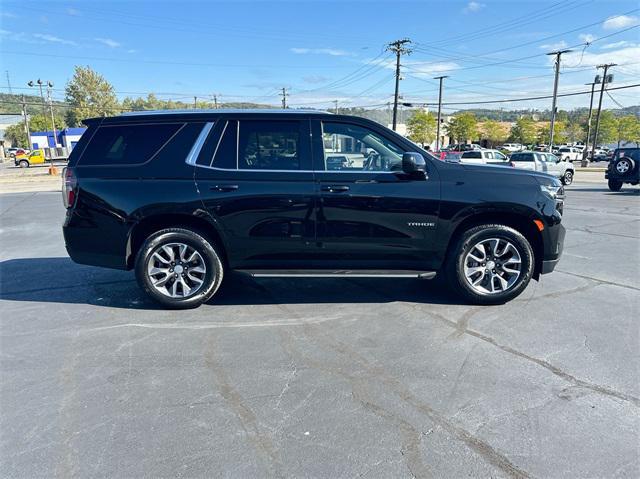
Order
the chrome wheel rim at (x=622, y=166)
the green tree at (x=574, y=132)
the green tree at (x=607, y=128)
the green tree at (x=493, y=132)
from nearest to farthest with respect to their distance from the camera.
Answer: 1. the chrome wheel rim at (x=622, y=166)
2. the green tree at (x=607, y=128)
3. the green tree at (x=493, y=132)
4. the green tree at (x=574, y=132)

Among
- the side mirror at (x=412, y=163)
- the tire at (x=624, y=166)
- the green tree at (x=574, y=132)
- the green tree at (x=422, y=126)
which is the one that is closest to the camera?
the side mirror at (x=412, y=163)

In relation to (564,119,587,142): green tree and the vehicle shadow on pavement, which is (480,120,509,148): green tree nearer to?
(564,119,587,142): green tree

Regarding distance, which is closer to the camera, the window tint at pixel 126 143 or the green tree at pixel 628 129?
the window tint at pixel 126 143

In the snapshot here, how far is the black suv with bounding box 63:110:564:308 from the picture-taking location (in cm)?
432

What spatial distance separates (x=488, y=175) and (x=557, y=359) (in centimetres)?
190

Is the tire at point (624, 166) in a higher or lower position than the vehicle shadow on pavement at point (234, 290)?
higher

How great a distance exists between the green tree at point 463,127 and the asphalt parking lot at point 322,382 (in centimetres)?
7802

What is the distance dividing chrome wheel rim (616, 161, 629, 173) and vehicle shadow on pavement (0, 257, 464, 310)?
54.0 ft

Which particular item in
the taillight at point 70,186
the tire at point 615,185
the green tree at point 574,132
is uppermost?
the green tree at point 574,132

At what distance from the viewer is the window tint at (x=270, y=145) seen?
4379mm

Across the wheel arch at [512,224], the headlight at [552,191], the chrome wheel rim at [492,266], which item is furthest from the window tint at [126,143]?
the headlight at [552,191]

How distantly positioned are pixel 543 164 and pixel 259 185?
73.3ft

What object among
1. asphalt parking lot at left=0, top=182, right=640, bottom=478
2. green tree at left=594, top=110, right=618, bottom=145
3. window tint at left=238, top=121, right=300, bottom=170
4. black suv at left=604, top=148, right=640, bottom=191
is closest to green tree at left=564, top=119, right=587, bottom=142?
green tree at left=594, top=110, right=618, bottom=145

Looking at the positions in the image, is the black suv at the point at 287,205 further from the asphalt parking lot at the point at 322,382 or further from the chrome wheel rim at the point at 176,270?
the asphalt parking lot at the point at 322,382
